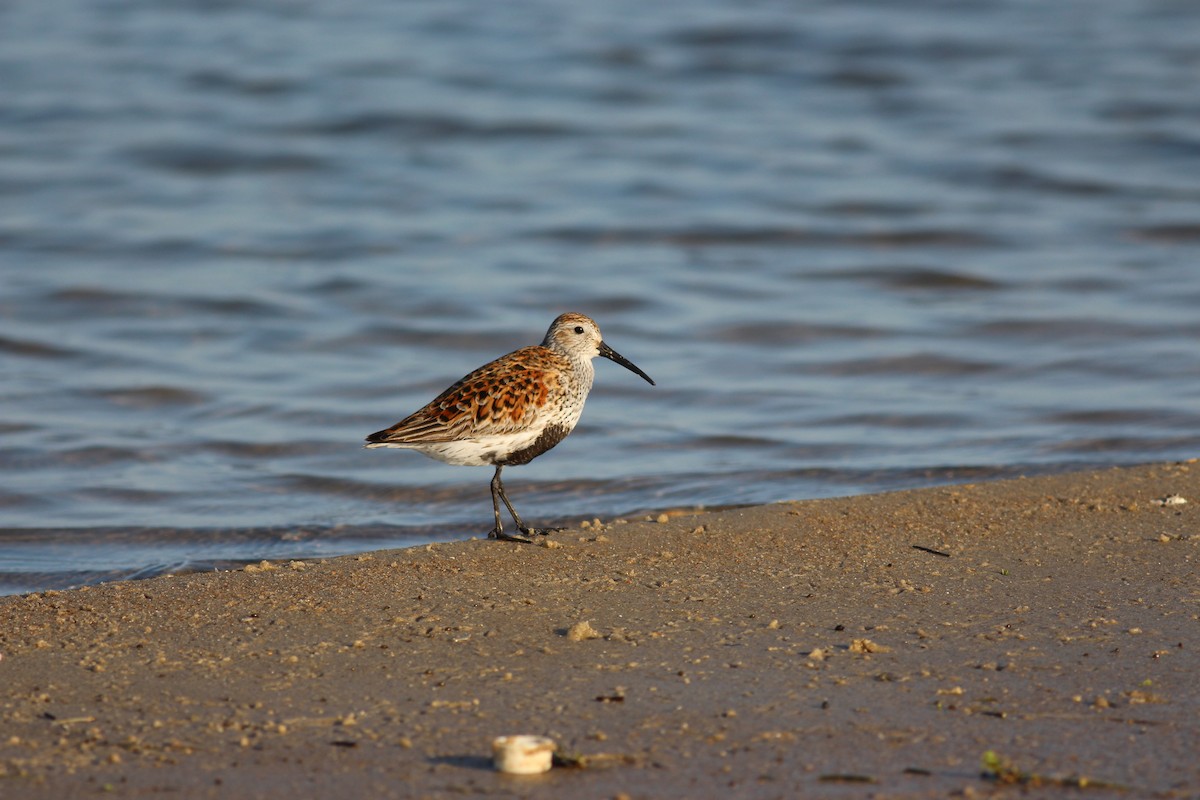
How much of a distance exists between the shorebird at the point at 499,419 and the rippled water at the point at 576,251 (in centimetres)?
92

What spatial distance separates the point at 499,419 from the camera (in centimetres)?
729

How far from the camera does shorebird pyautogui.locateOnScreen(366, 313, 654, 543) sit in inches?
285

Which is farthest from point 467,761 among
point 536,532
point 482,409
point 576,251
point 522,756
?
point 576,251

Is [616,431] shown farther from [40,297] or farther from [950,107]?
[950,107]

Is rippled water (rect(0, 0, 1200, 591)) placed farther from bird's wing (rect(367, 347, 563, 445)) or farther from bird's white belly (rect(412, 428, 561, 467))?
bird's wing (rect(367, 347, 563, 445))

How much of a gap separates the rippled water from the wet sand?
167 centimetres

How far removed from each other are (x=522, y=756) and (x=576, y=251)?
11011 millimetres

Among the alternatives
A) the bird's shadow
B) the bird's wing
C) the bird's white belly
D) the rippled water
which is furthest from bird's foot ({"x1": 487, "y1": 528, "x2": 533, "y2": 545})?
the bird's shadow

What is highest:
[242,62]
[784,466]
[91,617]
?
[242,62]

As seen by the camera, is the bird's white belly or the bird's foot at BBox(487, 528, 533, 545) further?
the bird's white belly

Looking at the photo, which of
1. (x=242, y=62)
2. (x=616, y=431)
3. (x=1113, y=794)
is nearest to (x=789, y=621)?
(x=1113, y=794)

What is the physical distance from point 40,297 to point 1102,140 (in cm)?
1231

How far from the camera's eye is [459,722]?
454cm

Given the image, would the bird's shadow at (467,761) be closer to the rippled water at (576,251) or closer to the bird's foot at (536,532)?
the bird's foot at (536,532)
